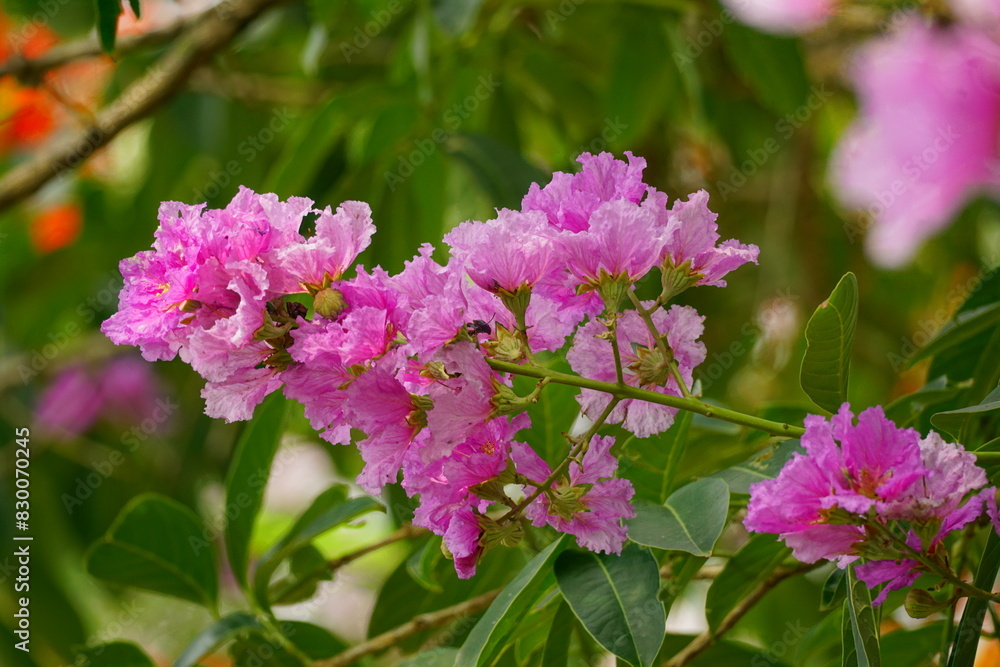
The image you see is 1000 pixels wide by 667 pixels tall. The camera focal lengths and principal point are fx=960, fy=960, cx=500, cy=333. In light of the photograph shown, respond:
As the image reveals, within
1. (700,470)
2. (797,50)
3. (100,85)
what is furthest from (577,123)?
(100,85)

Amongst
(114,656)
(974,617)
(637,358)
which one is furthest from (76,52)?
(974,617)

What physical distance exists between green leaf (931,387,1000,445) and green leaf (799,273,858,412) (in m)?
0.06

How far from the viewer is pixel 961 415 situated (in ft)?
1.90

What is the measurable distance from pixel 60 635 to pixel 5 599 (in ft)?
0.74

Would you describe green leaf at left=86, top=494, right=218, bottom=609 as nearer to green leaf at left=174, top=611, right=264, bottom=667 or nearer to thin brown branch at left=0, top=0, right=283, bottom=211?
green leaf at left=174, top=611, right=264, bottom=667

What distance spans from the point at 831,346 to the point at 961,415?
8 centimetres

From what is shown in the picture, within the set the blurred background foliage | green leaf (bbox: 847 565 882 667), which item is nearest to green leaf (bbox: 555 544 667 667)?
green leaf (bbox: 847 565 882 667)

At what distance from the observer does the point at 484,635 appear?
583mm

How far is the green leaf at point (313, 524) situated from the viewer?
83cm

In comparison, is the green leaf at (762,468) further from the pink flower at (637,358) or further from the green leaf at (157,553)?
the green leaf at (157,553)

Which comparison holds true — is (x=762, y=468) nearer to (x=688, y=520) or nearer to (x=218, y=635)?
(x=688, y=520)

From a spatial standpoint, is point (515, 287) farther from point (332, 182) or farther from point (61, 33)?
point (61, 33)

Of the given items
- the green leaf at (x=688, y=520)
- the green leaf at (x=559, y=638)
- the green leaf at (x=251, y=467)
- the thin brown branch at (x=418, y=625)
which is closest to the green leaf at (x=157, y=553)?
the green leaf at (x=251, y=467)

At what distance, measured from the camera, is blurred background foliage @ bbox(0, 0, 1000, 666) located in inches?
53.7
